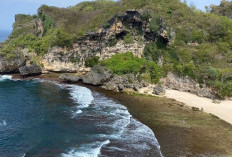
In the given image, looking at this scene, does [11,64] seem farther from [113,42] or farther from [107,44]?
[113,42]

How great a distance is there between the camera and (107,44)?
3401 inches

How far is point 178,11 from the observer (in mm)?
84125

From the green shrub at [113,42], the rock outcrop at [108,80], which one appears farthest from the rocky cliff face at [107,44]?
the rock outcrop at [108,80]

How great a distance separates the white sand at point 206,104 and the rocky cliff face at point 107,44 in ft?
78.2

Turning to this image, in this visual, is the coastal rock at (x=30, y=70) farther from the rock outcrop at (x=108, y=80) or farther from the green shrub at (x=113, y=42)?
the green shrub at (x=113, y=42)

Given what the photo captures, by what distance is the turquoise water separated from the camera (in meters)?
35.0

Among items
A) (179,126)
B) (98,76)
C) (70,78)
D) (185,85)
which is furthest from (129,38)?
(179,126)

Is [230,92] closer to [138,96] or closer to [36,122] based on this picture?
[138,96]

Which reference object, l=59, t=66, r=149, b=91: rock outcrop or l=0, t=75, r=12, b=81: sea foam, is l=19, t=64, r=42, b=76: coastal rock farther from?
l=59, t=66, r=149, b=91: rock outcrop

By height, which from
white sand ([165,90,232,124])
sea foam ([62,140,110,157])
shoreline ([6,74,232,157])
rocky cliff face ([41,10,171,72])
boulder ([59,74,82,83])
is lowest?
sea foam ([62,140,110,157])

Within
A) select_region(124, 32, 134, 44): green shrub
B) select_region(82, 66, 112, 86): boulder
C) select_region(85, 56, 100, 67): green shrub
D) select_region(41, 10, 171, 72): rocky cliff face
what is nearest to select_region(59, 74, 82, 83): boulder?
select_region(82, 66, 112, 86): boulder

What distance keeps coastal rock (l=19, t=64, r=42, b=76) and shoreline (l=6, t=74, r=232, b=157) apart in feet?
112

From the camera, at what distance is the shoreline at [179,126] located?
3681 cm

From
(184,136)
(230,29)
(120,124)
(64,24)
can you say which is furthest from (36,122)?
(230,29)
